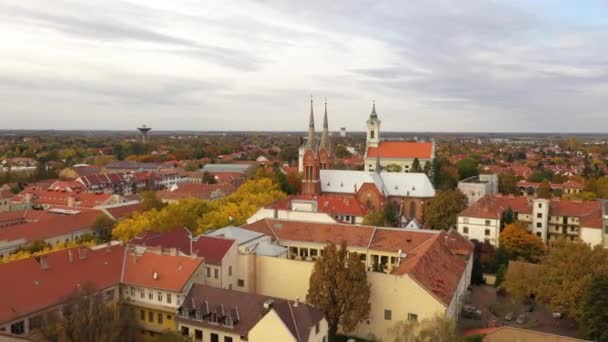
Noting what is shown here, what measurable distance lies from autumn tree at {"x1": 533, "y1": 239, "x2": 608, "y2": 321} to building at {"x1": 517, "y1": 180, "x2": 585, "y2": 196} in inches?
2044

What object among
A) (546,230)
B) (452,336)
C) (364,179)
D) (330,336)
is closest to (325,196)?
(364,179)

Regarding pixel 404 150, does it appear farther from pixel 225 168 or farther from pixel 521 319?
pixel 521 319

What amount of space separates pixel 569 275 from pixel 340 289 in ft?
56.9

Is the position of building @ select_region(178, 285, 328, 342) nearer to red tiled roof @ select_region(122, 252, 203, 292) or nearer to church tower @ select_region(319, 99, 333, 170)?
red tiled roof @ select_region(122, 252, 203, 292)

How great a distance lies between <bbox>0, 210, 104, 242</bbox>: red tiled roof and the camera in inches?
2087

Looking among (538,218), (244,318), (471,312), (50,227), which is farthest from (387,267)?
(50,227)

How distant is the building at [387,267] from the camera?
33.1 m

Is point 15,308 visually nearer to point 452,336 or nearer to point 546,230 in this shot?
point 452,336

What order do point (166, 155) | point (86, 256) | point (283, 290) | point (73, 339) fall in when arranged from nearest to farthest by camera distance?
1. point (73, 339)
2. point (86, 256)
3. point (283, 290)
4. point (166, 155)

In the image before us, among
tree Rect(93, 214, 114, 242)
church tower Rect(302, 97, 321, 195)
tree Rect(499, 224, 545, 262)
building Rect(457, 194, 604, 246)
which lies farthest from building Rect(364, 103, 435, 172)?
tree Rect(93, 214, 114, 242)

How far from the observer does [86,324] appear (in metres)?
23.7

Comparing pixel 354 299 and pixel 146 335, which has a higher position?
pixel 354 299

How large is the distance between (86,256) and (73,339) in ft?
43.3

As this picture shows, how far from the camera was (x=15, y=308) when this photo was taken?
95.3 feet
